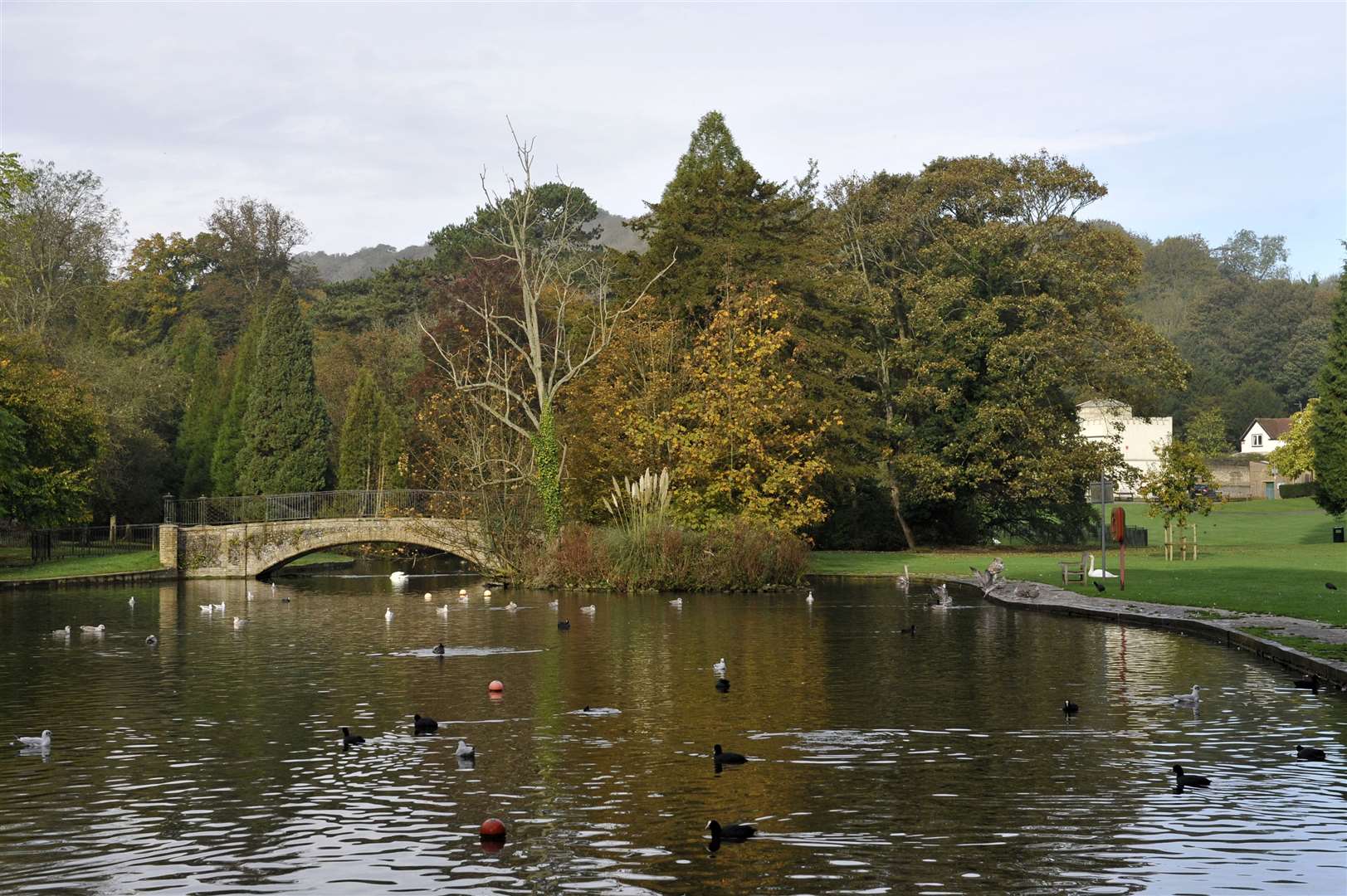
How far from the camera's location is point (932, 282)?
65.2m

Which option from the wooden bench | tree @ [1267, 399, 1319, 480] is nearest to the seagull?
the wooden bench

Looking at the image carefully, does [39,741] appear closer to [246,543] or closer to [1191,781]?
[1191,781]

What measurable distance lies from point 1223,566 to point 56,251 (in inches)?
2796

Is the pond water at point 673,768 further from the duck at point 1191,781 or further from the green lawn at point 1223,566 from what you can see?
the green lawn at point 1223,566

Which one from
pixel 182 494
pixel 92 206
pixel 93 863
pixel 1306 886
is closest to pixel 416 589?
pixel 182 494

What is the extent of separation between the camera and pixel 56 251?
8625 cm

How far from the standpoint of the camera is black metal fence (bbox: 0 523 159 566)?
63.5 m

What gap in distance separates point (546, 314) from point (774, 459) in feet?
77.2

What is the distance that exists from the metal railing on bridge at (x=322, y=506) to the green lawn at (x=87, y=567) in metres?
2.45

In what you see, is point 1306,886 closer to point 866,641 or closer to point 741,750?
point 741,750

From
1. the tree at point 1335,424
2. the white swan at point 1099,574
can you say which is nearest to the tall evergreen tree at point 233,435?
the white swan at point 1099,574

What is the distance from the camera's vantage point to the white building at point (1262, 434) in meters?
129

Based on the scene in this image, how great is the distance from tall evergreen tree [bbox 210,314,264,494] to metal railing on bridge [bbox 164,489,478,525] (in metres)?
2.83

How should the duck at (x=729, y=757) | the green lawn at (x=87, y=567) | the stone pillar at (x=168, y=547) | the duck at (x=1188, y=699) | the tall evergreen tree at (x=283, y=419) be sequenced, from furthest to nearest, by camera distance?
the tall evergreen tree at (x=283, y=419) < the stone pillar at (x=168, y=547) < the green lawn at (x=87, y=567) < the duck at (x=1188, y=699) < the duck at (x=729, y=757)
